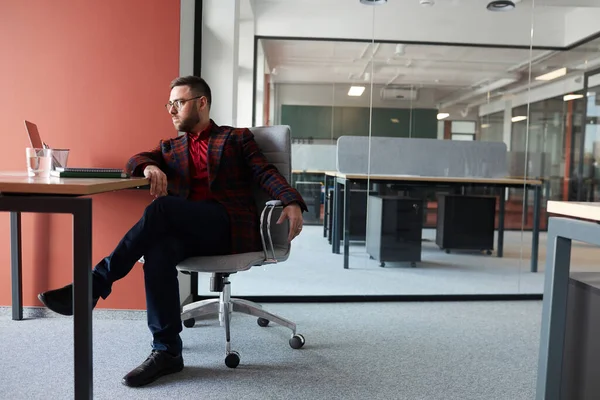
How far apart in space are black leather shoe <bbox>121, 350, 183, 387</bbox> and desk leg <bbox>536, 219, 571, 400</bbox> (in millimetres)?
1390

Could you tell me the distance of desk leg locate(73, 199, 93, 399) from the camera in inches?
53.1

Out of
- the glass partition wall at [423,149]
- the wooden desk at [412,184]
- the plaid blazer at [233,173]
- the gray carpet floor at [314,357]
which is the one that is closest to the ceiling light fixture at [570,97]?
the glass partition wall at [423,149]

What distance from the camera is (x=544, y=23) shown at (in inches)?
140

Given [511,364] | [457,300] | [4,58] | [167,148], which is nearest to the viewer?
[511,364]

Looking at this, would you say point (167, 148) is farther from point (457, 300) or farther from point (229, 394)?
point (457, 300)

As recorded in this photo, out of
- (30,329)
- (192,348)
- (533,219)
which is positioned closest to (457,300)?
(533,219)

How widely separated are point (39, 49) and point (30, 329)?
150 cm

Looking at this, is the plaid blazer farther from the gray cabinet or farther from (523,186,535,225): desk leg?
(523,186,535,225): desk leg

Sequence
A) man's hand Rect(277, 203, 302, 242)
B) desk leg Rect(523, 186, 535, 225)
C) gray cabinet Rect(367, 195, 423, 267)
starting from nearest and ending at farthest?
man's hand Rect(277, 203, 302, 242) → gray cabinet Rect(367, 195, 423, 267) → desk leg Rect(523, 186, 535, 225)

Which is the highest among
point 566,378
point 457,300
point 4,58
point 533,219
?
point 4,58

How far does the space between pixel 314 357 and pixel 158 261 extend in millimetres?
845

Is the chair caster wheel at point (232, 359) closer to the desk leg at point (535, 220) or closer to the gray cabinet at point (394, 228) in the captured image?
the gray cabinet at point (394, 228)

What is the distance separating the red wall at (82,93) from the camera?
2.73 meters

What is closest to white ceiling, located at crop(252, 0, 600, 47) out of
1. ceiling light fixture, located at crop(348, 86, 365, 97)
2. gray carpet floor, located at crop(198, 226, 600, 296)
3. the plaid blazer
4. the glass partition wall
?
the glass partition wall
